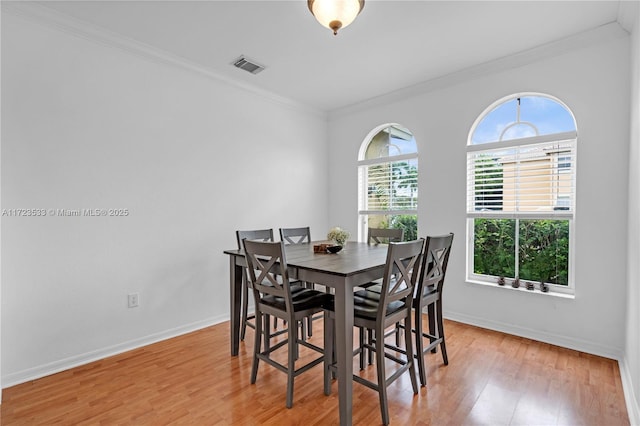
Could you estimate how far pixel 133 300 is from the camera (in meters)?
2.84

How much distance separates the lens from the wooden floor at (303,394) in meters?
1.86

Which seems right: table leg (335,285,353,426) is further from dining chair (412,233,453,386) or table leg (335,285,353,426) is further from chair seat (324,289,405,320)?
dining chair (412,233,453,386)

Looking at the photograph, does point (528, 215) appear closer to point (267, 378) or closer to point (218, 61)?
point (267, 378)

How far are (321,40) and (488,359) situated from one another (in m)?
3.07

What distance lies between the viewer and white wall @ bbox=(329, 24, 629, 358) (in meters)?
2.58

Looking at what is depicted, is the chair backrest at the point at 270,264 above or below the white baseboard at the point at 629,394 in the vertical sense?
above

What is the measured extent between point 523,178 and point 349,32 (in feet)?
7.22

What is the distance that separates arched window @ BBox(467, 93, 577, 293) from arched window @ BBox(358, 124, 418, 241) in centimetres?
73

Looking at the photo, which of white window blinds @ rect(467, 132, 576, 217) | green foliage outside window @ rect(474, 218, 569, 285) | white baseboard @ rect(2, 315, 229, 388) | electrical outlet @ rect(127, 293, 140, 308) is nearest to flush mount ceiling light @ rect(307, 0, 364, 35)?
white window blinds @ rect(467, 132, 576, 217)

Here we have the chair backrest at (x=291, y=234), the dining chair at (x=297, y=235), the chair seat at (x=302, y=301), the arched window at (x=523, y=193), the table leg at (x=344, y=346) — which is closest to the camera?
the table leg at (x=344, y=346)

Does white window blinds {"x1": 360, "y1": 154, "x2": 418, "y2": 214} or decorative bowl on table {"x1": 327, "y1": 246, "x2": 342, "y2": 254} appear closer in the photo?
decorative bowl on table {"x1": 327, "y1": 246, "x2": 342, "y2": 254}

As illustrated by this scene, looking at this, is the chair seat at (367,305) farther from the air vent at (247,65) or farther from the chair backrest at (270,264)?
the air vent at (247,65)

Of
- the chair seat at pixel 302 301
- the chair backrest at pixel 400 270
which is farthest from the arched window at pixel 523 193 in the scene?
the chair seat at pixel 302 301

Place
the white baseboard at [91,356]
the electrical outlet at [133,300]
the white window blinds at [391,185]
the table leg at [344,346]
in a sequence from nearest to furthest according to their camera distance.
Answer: the table leg at [344,346] → the white baseboard at [91,356] → the electrical outlet at [133,300] → the white window blinds at [391,185]
